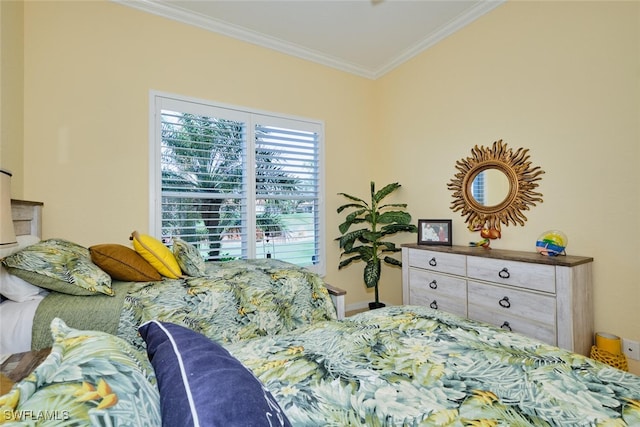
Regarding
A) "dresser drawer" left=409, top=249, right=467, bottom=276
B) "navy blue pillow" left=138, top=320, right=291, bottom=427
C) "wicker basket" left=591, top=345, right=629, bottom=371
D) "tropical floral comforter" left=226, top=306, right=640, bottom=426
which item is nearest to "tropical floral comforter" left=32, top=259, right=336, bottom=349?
"tropical floral comforter" left=226, top=306, right=640, bottom=426

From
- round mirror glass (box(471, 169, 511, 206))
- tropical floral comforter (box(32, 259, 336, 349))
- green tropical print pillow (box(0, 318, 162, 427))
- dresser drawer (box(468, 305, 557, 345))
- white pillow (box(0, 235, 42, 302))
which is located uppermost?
round mirror glass (box(471, 169, 511, 206))

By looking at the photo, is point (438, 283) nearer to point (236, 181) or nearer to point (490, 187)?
point (490, 187)

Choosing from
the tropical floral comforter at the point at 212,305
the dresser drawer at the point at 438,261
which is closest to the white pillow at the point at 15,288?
the tropical floral comforter at the point at 212,305

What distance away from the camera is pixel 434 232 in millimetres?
3160

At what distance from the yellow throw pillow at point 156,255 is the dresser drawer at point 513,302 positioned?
7.60ft

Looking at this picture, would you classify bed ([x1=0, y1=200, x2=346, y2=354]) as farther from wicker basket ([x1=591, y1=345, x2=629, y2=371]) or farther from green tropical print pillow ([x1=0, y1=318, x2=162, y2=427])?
wicker basket ([x1=591, y1=345, x2=629, y2=371])

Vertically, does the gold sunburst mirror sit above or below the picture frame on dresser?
above

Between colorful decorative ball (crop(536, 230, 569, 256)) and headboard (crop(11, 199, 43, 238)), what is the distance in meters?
3.66

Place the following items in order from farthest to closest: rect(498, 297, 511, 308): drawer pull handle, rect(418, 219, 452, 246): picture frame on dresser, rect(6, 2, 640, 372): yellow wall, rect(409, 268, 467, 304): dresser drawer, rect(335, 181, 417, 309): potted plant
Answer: rect(335, 181, 417, 309): potted plant → rect(418, 219, 452, 246): picture frame on dresser → rect(409, 268, 467, 304): dresser drawer → rect(498, 297, 511, 308): drawer pull handle → rect(6, 2, 640, 372): yellow wall

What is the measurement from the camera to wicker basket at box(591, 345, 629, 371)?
Result: 194 centimetres

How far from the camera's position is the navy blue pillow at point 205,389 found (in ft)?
1.74

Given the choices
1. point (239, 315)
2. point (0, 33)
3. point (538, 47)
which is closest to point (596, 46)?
point (538, 47)

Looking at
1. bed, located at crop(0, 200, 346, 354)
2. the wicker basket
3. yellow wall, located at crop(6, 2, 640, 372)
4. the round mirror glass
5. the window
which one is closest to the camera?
bed, located at crop(0, 200, 346, 354)

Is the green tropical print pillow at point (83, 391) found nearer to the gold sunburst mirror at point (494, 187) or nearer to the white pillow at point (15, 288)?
the white pillow at point (15, 288)
